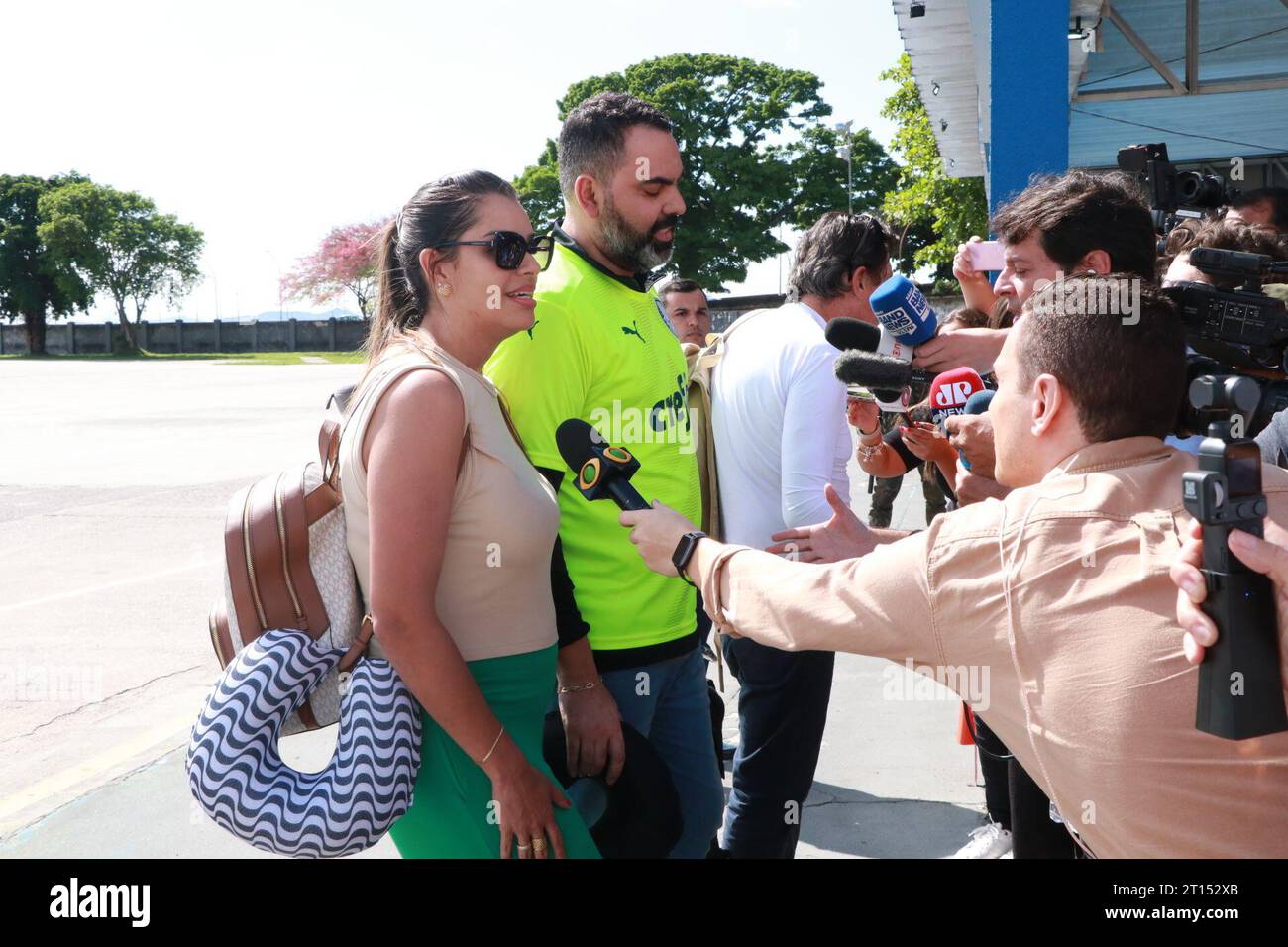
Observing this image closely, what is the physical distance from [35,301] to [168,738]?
244 ft

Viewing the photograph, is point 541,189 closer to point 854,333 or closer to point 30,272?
point 30,272

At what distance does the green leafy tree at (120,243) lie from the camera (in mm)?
68312

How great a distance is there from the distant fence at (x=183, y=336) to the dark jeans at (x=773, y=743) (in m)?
67.1

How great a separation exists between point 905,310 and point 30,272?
7874cm

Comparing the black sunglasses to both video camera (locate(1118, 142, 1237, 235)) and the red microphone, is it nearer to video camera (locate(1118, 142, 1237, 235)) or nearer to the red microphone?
the red microphone

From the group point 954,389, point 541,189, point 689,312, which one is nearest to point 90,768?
point 954,389

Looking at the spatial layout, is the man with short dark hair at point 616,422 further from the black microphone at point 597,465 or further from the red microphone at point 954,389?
the red microphone at point 954,389

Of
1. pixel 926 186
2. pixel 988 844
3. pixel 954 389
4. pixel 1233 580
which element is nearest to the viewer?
pixel 1233 580

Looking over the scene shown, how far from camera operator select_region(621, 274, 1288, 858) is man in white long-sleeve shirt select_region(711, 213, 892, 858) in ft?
4.19

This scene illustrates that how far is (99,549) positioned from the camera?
8945 millimetres

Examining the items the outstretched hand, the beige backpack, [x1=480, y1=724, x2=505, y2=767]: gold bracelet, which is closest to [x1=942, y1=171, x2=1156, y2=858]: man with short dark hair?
the outstretched hand

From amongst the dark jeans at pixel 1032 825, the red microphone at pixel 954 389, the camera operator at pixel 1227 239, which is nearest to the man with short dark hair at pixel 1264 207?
the camera operator at pixel 1227 239

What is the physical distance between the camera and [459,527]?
6.90ft

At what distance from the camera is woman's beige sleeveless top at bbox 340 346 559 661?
6.79 feet
